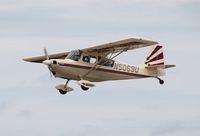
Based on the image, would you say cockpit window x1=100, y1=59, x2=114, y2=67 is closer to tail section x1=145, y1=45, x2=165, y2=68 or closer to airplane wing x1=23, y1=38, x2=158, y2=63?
airplane wing x1=23, y1=38, x2=158, y2=63

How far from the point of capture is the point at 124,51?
47906 mm

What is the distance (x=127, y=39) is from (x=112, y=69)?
304cm

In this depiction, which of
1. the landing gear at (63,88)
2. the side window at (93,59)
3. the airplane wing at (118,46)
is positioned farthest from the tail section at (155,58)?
the landing gear at (63,88)

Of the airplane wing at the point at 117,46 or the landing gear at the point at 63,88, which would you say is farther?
the landing gear at the point at 63,88

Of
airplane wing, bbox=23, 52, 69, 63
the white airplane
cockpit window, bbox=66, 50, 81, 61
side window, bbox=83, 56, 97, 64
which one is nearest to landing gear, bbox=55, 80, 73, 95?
the white airplane

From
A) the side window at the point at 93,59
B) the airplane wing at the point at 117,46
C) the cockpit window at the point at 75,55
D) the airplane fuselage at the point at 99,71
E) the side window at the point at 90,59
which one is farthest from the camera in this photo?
the side window at the point at 93,59

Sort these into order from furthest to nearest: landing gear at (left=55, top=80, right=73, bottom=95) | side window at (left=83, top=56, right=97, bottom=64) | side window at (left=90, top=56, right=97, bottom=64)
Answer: landing gear at (left=55, top=80, right=73, bottom=95), side window at (left=90, top=56, right=97, bottom=64), side window at (left=83, top=56, right=97, bottom=64)

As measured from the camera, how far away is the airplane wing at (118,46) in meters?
46.2

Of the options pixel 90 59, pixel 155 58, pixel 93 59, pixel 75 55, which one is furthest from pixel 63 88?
pixel 155 58

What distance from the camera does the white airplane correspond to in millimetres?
46375

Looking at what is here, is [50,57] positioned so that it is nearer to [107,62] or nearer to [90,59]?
[90,59]

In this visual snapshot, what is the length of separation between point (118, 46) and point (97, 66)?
169 centimetres

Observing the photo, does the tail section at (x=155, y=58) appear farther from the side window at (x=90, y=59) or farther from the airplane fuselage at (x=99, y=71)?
the side window at (x=90, y=59)

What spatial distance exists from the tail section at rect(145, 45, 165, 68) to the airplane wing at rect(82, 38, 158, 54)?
381 centimetres
